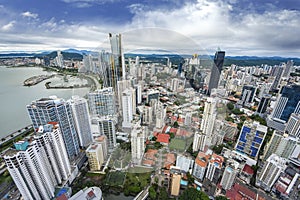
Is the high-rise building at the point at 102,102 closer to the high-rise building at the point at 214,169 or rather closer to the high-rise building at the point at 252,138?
the high-rise building at the point at 214,169

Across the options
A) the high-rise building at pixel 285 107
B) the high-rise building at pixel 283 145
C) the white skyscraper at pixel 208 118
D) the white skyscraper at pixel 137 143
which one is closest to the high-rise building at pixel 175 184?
the white skyscraper at pixel 137 143

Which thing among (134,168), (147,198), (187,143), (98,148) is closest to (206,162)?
(187,143)

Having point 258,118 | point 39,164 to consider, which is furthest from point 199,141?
point 258,118

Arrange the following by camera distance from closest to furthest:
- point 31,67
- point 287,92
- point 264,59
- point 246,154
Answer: point 246,154, point 287,92, point 31,67, point 264,59

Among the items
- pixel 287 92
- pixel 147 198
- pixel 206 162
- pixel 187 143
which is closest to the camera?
pixel 147 198

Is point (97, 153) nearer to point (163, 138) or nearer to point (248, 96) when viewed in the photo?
point (163, 138)

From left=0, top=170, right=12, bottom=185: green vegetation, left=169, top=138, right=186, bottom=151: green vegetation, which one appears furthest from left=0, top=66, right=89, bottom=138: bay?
left=169, top=138, right=186, bottom=151: green vegetation

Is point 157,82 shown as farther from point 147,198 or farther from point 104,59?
point 147,198
